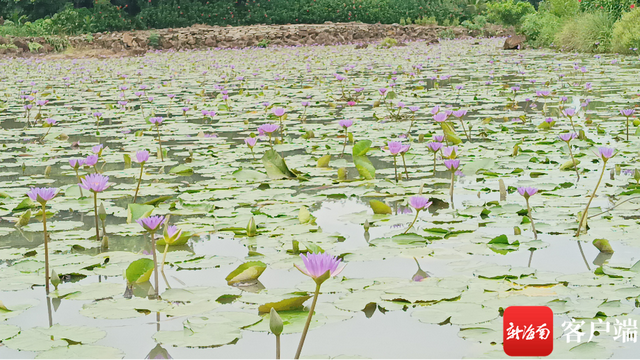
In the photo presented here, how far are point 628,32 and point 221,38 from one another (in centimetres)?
1226

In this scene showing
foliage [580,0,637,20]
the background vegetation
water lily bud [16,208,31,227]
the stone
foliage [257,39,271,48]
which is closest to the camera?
water lily bud [16,208,31,227]

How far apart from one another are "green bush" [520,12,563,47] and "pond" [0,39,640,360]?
13.1m

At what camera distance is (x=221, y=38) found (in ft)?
69.6

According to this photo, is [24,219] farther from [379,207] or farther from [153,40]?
[153,40]

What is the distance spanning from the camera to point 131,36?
20.2m

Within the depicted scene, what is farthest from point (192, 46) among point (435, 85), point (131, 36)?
point (435, 85)

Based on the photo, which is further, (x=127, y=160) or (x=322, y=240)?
(x=127, y=160)

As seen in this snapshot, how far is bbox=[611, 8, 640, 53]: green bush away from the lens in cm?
1255

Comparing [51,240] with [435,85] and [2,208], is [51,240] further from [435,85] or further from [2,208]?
[435,85]

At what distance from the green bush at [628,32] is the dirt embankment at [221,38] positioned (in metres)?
9.10

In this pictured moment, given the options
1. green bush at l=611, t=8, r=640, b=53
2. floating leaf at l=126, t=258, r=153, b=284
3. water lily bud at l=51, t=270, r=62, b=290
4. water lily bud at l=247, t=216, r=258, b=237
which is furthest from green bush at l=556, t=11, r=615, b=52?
water lily bud at l=51, t=270, r=62, b=290

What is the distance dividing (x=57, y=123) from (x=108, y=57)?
1240cm

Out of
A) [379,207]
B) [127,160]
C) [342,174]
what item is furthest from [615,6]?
[379,207]

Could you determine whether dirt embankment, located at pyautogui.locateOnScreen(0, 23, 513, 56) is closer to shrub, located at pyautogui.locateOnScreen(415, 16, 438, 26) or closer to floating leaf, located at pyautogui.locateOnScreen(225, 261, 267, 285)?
shrub, located at pyautogui.locateOnScreen(415, 16, 438, 26)
